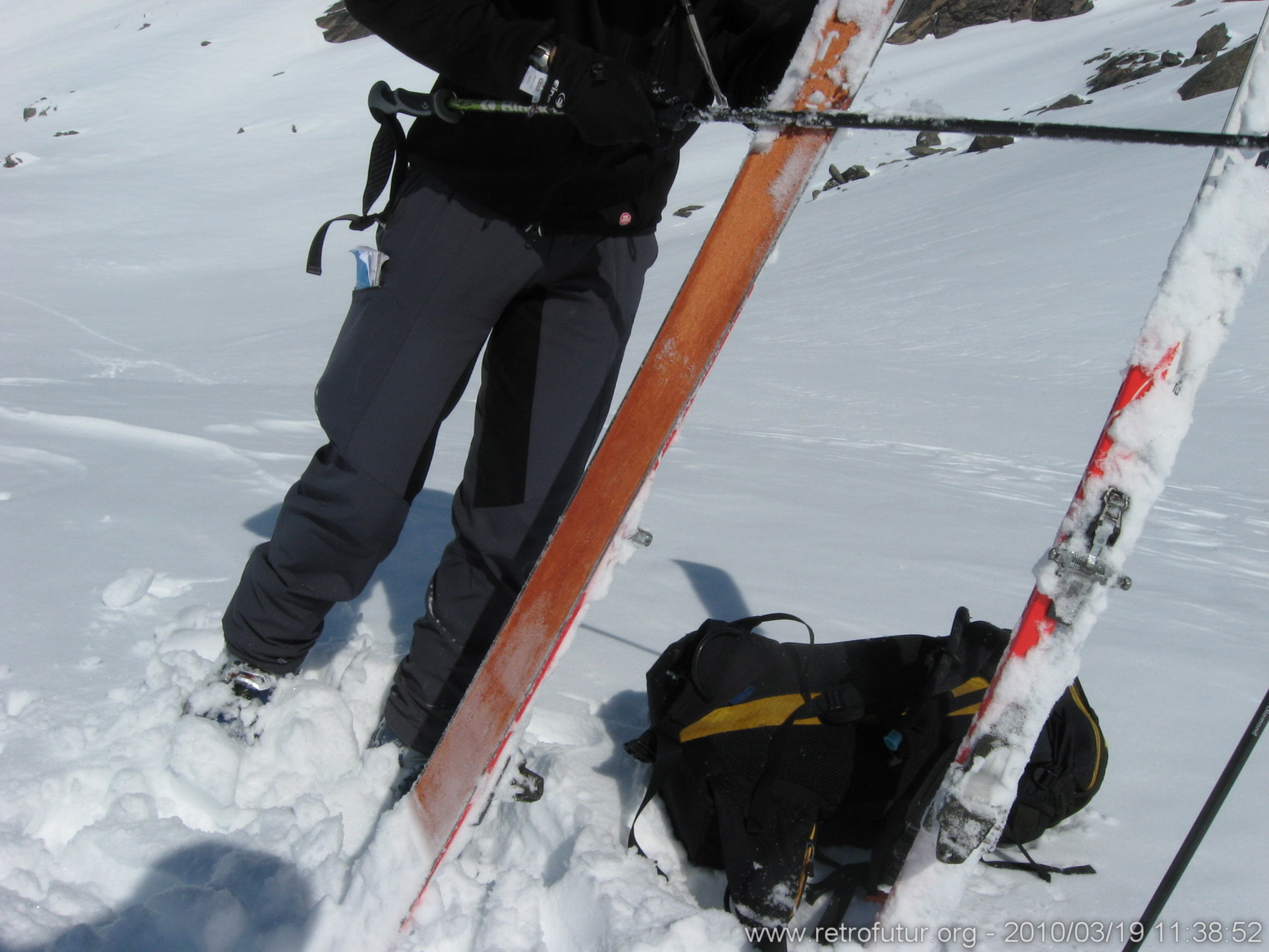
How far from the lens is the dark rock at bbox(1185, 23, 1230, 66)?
17750 mm

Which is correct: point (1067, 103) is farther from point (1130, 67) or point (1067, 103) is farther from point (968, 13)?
point (968, 13)

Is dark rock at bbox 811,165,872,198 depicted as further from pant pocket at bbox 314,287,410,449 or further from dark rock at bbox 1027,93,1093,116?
pant pocket at bbox 314,287,410,449

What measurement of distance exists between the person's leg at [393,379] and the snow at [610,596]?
290mm

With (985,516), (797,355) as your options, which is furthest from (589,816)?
(797,355)

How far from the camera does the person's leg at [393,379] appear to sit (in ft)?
4.59

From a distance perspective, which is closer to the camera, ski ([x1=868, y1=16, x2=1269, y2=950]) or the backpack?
ski ([x1=868, y1=16, x2=1269, y2=950])

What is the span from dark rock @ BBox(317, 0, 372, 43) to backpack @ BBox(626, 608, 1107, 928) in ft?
117

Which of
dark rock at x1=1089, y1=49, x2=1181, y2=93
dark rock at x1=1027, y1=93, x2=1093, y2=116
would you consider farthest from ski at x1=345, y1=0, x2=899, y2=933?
dark rock at x1=1089, y1=49, x2=1181, y2=93

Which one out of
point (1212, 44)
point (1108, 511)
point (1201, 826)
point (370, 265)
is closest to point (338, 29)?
point (1212, 44)

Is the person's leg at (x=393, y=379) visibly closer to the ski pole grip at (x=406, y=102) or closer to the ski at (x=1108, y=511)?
the ski pole grip at (x=406, y=102)

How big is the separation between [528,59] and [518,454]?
61 centimetres

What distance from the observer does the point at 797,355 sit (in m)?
6.66

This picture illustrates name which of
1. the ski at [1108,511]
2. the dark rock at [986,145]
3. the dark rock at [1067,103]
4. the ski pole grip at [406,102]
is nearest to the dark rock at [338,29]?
the dark rock at [1067,103]

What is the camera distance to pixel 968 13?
101 feet
